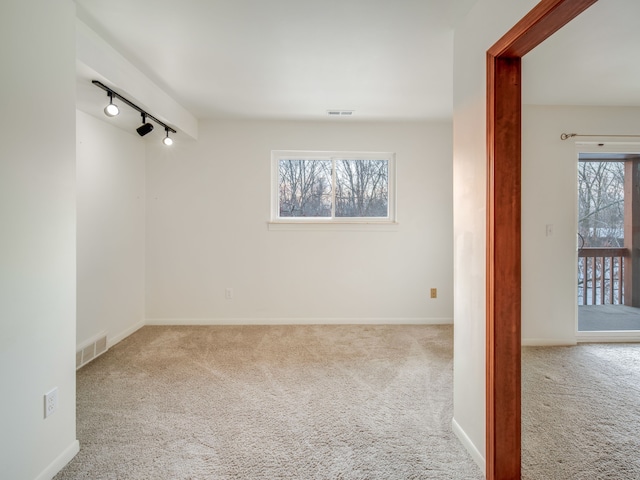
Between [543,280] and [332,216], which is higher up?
[332,216]

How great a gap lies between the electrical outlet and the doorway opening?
4366mm

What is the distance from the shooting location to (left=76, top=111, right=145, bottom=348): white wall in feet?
9.65

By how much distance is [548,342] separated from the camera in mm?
3312

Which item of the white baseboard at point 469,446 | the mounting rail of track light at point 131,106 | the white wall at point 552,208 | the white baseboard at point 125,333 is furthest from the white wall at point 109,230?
the white wall at point 552,208

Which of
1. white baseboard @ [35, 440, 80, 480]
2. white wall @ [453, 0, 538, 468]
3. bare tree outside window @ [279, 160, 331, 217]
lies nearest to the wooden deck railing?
white wall @ [453, 0, 538, 468]

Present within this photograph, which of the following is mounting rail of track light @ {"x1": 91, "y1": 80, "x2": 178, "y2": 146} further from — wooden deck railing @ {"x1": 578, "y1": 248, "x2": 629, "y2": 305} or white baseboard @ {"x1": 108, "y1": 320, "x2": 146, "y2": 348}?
wooden deck railing @ {"x1": 578, "y1": 248, "x2": 629, "y2": 305}

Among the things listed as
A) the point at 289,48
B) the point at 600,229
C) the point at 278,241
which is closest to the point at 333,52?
the point at 289,48

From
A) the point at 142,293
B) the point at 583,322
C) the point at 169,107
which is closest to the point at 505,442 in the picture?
the point at 583,322

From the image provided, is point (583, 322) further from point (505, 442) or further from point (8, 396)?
point (8, 396)

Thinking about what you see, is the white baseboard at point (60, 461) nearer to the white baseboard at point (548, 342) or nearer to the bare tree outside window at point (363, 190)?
the bare tree outside window at point (363, 190)

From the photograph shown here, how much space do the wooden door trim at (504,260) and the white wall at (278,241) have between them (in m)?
2.46

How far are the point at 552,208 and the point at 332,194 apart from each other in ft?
7.59

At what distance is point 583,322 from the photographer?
11.4 ft

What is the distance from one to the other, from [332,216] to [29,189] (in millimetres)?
2992
